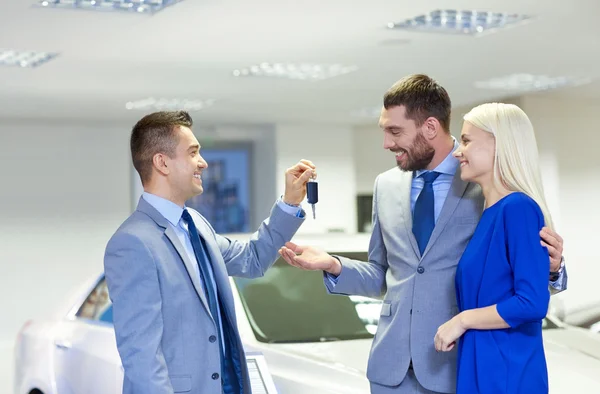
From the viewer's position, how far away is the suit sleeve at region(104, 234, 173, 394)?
2.43 meters

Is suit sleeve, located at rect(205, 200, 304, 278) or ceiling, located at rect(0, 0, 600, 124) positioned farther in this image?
ceiling, located at rect(0, 0, 600, 124)

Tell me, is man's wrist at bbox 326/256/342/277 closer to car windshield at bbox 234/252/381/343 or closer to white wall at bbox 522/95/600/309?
car windshield at bbox 234/252/381/343

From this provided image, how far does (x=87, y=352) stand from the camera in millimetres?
4043

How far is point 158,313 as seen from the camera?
97.4 inches

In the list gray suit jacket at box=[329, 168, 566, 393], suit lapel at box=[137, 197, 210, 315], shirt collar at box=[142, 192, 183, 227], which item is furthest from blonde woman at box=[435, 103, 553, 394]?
shirt collar at box=[142, 192, 183, 227]

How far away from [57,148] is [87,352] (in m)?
9.54

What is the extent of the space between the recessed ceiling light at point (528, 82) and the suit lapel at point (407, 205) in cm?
728

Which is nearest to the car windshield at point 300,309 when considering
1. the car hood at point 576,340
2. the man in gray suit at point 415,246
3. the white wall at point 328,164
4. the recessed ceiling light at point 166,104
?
the car hood at point 576,340

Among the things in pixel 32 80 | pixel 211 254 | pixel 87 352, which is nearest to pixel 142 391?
pixel 211 254

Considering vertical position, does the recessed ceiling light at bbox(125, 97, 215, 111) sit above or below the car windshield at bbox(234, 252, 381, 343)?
above

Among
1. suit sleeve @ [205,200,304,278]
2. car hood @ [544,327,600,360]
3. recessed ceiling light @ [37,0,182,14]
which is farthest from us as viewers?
recessed ceiling light @ [37,0,182,14]

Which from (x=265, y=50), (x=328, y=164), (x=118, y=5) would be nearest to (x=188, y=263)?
(x=118, y=5)

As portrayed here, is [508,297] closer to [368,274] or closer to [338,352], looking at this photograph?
[368,274]

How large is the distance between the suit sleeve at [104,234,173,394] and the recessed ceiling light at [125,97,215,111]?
8579mm
